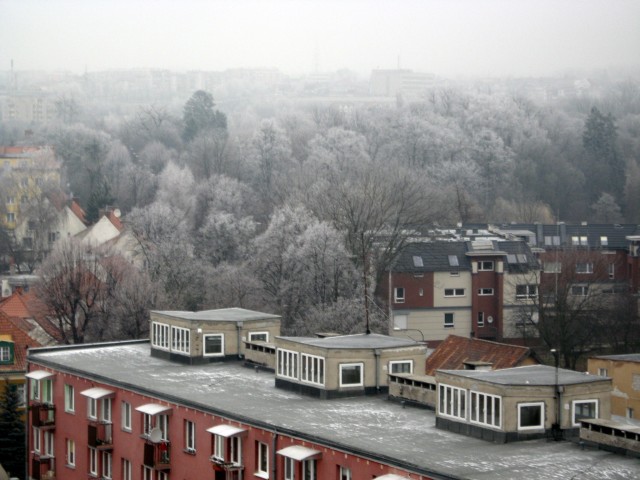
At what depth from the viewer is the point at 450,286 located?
46094 mm

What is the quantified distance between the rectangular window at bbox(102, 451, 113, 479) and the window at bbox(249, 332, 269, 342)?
11.1ft

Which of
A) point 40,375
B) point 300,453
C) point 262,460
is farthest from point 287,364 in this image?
point 40,375

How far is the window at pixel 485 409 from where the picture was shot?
17.2 metres

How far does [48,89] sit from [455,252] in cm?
12802

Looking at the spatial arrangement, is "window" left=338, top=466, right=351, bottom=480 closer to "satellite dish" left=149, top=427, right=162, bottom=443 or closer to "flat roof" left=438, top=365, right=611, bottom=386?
"flat roof" left=438, top=365, right=611, bottom=386

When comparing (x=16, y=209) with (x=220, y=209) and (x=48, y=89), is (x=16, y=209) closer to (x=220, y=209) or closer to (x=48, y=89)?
(x=220, y=209)

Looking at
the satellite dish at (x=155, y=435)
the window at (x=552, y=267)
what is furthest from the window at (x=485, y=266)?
the satellite dish at (x=155, y=435)

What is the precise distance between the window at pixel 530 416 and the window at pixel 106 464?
8.27 m

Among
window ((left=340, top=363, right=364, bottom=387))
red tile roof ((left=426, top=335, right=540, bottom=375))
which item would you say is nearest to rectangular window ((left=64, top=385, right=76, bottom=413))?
window ((left=340, top=363, right=364, bottom=387))

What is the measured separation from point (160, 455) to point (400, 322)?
82.2 feet

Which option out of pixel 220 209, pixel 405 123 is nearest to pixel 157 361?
pixel 220 209

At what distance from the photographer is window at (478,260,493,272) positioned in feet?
152

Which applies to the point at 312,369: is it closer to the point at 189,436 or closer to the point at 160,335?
the point at 189,436

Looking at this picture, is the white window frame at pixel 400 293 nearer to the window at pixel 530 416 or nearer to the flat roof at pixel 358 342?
the flat roof at pixel 358 342
